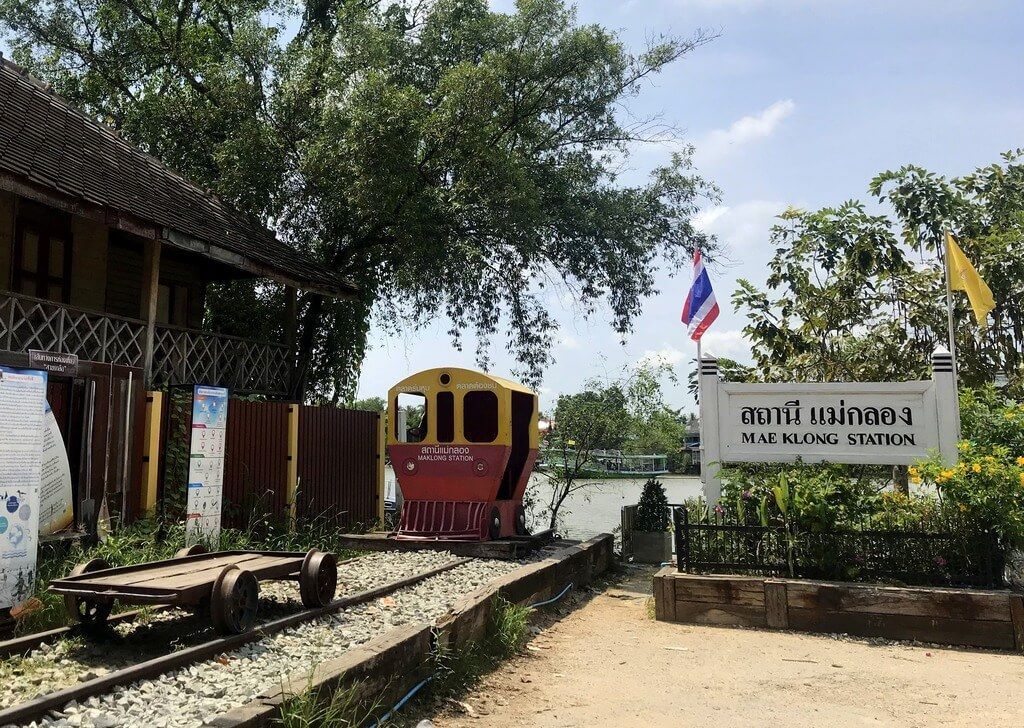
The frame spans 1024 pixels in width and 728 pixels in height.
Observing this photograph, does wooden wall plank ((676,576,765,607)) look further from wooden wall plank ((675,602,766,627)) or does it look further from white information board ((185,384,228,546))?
white information board ((185,384,228,546))

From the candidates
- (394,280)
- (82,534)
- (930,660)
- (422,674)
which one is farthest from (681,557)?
(394,280)

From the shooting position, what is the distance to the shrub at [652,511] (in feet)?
46.2

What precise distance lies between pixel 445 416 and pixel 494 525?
1.72m

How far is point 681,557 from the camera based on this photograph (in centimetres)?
916

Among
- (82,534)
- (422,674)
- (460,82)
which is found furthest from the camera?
(460,82)

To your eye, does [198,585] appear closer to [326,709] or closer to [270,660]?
[270,660]

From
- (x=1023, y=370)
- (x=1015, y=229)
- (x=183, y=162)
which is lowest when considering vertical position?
(x=1023, y=370)

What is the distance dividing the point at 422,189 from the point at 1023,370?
36.8 ft

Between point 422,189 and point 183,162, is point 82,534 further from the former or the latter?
point 183,162

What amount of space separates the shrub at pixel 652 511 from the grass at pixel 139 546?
17.5ft

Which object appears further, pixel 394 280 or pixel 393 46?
pixel 394 280

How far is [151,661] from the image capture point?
509 centimetres

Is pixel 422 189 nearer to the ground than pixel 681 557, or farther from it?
farther from it

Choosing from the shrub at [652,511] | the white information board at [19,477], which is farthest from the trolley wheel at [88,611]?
the shrub at [652,511]
